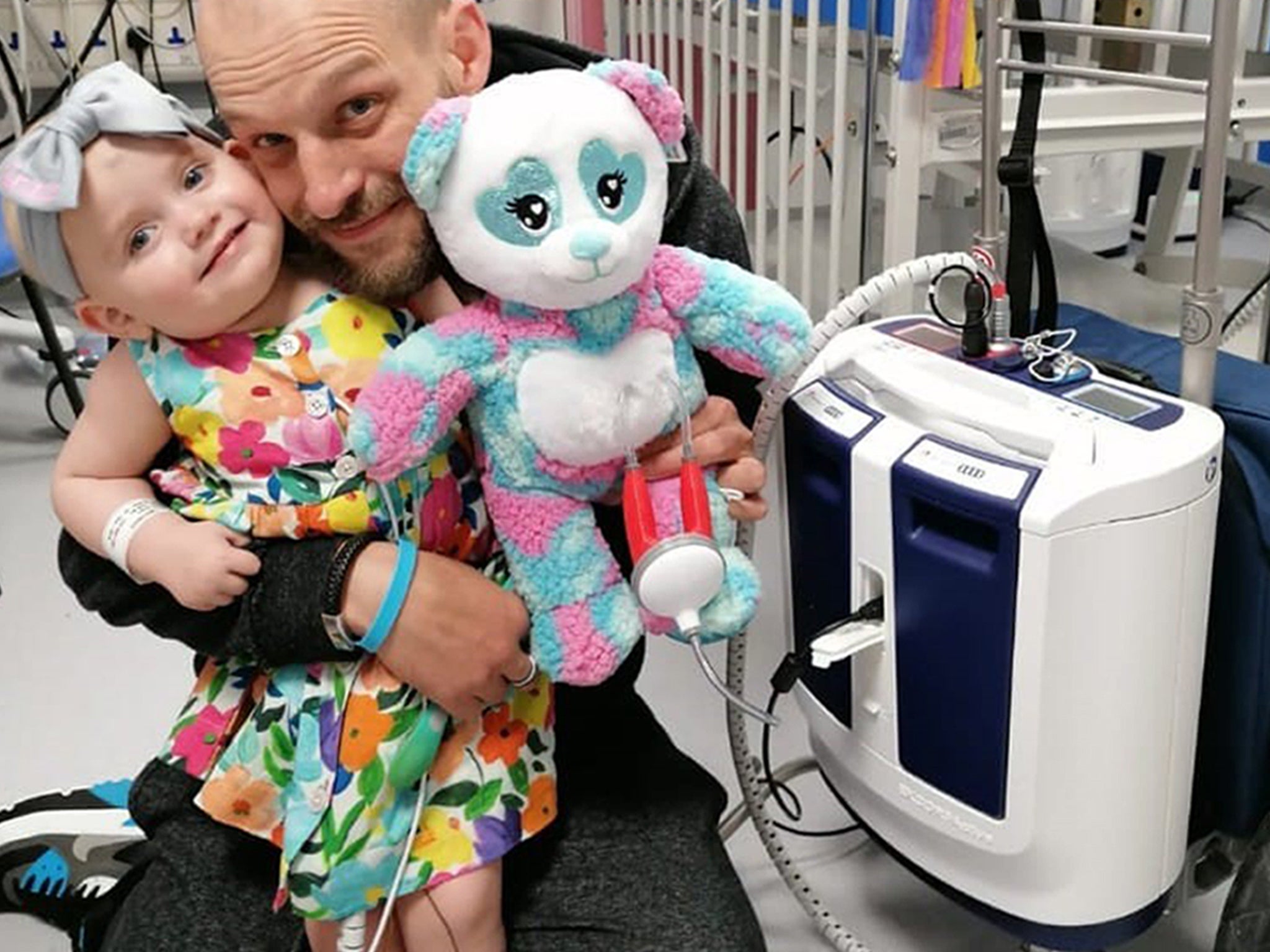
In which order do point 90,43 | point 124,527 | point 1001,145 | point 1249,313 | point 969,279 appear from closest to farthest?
point 124,527 → point 969,279 → point 1001,145 → point 1249,313 → point 90,43

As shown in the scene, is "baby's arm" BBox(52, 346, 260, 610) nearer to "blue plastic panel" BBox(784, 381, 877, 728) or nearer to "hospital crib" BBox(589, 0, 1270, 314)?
"blue plastic panel" BBox(784, 381, 877, 728)

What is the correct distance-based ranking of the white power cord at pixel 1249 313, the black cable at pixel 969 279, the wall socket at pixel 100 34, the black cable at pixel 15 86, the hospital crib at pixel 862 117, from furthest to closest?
the wall socket at pixel 100 34
the black cable at pixel 15 86
the white power cord at pixel 1249 313
the hospital crib at pixel 862 117
the black cable at pixel 969 279

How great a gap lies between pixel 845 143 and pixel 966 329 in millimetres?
Result: 754

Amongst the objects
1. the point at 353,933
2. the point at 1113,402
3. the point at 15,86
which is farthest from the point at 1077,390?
the point at 15,86

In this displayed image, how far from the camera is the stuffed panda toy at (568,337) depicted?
87 centimetres

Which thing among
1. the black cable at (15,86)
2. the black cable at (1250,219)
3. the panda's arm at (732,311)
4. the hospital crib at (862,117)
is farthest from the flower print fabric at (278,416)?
the black cable at (1250,219)

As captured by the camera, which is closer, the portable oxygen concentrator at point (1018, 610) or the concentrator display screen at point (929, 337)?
the portable oxygen concentrator at point (1018, 610)

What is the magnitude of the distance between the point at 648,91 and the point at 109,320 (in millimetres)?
428

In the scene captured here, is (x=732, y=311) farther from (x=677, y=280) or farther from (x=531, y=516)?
(x=531, y=516)

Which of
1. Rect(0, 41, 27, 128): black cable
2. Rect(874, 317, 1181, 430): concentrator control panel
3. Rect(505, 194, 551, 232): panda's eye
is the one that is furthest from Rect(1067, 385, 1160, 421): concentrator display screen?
Rect(0, 41, 27, 128): black cable

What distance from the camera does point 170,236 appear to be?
0.91 m

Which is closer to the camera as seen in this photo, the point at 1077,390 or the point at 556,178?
the point at 556,178

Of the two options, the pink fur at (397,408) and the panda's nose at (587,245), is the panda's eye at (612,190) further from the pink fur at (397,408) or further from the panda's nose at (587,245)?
the pink fur at (397,408)

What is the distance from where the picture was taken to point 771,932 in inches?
57.2
